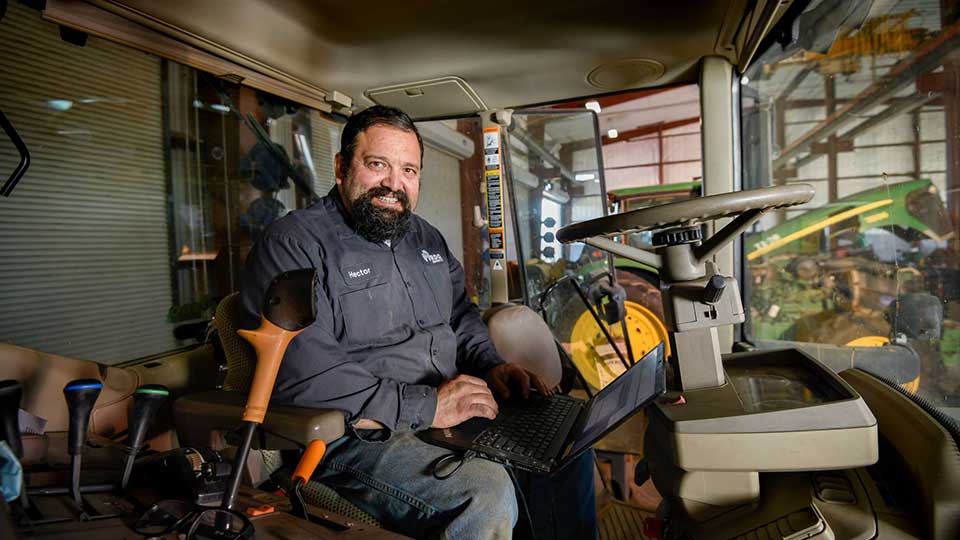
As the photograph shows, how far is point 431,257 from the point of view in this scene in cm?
177

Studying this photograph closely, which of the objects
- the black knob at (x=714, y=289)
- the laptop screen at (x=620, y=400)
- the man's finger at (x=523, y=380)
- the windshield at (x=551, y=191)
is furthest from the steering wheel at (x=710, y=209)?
the windshield at (x=551, y=191)

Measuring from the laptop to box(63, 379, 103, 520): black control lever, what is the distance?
701 millimetres

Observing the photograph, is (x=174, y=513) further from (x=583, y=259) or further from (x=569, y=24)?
(x=583, y=259)

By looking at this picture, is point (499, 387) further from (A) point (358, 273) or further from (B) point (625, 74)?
(B) point (625, 74)

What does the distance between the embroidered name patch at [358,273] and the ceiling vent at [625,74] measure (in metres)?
1.23

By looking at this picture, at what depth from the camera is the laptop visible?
99cm

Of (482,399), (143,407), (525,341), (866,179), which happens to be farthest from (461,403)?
(866,179)

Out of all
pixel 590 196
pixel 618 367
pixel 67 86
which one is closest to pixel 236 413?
pixel 67 86

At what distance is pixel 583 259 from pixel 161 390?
241 centimetres

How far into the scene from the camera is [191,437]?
1.22 metres

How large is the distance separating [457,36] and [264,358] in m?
1.35

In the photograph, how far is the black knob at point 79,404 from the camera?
87 cm

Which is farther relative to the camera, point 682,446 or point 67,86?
point 67,86

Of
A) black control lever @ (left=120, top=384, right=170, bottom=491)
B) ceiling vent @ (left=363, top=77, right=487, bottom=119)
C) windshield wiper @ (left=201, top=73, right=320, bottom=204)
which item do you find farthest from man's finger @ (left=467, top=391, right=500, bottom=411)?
windshield wiper @ (left=201, top=73, right=320, bottom=204)
